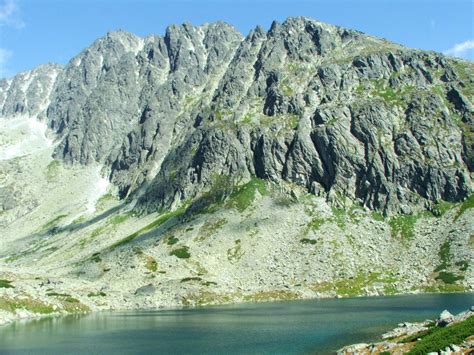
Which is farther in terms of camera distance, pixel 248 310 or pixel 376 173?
pixel 376 173

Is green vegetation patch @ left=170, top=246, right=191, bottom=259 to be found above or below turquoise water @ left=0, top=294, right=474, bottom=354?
above

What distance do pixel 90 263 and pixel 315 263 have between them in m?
75.8

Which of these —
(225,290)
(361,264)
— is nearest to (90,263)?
(225,290)

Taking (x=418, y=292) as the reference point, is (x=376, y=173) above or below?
above

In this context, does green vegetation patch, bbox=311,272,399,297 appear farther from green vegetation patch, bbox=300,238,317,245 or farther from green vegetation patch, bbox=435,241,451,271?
green vegetation patch, bbox=300,238,317,245

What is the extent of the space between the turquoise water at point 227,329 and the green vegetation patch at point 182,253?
4459cm

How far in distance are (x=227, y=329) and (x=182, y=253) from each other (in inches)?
3327

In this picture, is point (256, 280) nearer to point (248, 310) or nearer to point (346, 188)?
point (248, 310)

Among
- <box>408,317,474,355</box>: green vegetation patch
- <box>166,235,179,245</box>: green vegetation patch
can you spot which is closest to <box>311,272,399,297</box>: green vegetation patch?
<box>166,235,179,245</box>: green vegetation patch

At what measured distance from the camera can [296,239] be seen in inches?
6521

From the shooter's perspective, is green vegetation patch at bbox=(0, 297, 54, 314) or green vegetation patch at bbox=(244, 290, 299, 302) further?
green vegetation patch at bbox=(244, 290, 299, 302)

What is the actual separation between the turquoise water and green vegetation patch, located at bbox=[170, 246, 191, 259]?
4459 centimetres

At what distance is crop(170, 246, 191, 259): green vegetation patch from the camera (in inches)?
6388

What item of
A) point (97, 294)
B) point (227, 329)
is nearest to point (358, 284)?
point (227, 329)
